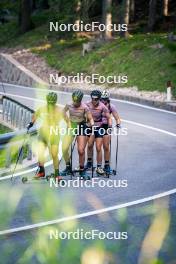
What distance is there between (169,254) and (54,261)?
5.23ft

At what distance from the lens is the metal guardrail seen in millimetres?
14484

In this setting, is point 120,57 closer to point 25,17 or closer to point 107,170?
point 25,17

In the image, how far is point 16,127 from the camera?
76.3ft

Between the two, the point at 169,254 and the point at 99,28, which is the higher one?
the point at 99,28

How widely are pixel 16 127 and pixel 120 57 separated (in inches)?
557

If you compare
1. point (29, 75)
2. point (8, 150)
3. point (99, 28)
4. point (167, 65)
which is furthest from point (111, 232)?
point (99, 28)

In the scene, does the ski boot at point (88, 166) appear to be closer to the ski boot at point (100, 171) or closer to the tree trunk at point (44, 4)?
the ski boot at point (100, 171)

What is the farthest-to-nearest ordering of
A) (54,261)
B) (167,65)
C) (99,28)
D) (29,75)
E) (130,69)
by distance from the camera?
(99,28) → (29,75) → (130,69) → (167,65) → (54,261)

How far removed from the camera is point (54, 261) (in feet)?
30.9

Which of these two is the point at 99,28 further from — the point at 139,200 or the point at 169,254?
the point at 169,254

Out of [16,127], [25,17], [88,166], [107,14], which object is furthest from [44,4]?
[88,166]

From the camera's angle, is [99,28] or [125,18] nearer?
[125,18]

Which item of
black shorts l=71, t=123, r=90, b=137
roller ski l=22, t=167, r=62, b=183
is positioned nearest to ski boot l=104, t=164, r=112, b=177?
black shorts l=71, t=123, r=90, b=137

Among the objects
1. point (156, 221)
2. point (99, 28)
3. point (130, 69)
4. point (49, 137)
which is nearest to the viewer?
point (156, 221)
